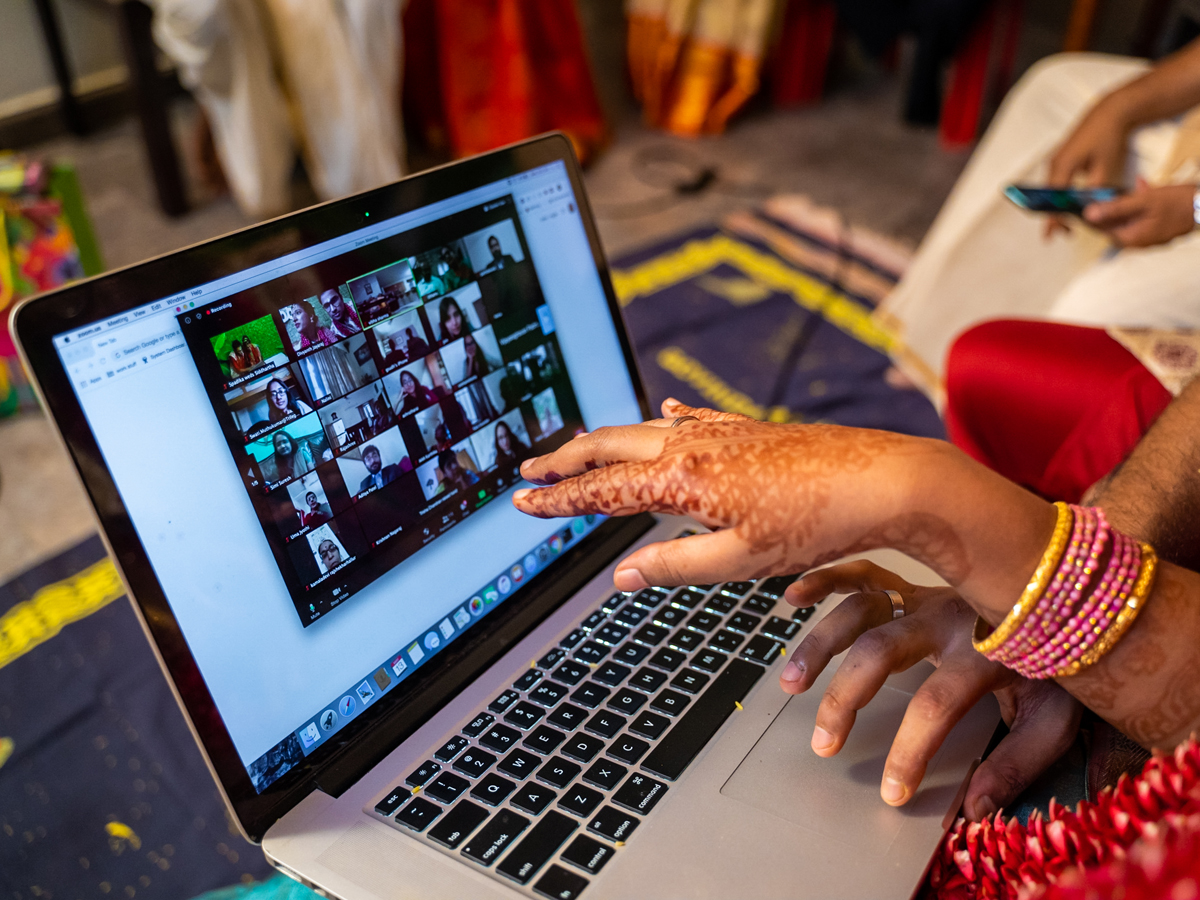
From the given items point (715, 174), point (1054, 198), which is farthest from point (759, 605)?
point (715, 174)

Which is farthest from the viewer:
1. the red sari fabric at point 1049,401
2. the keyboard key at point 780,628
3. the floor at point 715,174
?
the floor at point 715,174

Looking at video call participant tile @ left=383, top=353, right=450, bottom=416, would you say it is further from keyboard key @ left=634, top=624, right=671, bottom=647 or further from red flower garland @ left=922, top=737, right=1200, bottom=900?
red flower garland @ left=922, top=737, right=1200, bottom=900

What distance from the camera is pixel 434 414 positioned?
58 cm

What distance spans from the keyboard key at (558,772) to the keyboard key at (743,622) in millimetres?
160

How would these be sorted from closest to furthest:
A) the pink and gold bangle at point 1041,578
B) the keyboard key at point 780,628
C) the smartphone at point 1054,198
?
the pink and gold bangle at point 1041,578
the keyboard key at point 780,628
the smartphone at point 1054,198

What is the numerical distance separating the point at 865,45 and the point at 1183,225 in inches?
72.2

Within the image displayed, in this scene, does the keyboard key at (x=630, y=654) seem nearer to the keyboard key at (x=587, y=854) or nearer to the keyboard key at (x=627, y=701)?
the keyboard key at (x=627, y=701)

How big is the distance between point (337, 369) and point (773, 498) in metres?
0.28

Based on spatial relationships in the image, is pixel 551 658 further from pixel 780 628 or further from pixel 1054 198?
pixel 1054 198

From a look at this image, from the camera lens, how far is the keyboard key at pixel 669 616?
624mm

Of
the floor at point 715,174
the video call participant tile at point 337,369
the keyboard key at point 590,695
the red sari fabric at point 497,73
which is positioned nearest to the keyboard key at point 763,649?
the keyboard key at point 590,695

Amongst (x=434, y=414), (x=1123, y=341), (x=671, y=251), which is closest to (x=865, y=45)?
(x=671, y=251)

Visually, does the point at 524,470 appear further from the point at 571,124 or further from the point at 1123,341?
the point at 571,124

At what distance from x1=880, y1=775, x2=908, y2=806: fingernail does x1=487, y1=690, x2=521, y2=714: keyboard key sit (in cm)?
23
